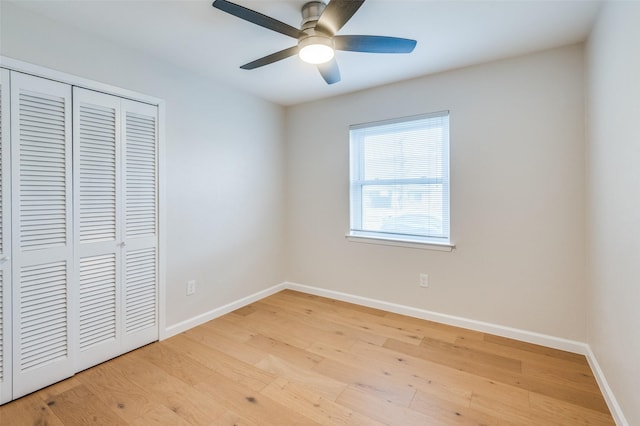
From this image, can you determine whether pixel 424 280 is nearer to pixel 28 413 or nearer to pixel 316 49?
pixel 316 49

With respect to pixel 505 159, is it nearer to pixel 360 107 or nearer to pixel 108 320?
pixel 360 107

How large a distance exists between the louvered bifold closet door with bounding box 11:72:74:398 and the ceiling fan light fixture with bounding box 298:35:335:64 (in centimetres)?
162

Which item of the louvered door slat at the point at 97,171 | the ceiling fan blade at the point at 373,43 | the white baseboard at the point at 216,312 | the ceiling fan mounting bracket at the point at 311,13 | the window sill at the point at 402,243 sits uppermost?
the ceiling fan mounting bracket at the point at 311,13

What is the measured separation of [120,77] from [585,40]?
3.48 metres

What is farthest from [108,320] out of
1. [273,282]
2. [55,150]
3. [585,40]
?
[585,40]

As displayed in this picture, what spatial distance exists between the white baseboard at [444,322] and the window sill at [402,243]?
0.63m

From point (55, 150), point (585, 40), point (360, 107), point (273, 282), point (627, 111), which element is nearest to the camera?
point (627, 111)

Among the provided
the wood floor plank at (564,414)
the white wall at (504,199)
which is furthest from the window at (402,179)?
the wood floor plank at (564,414)

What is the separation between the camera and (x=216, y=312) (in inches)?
118

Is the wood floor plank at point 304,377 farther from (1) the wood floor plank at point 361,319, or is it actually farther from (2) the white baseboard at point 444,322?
(2) the white baseboard at point 444,322

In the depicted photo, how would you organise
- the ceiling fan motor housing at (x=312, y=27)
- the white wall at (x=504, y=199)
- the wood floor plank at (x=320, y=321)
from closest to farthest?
the ceiling fan motor housing at (x=312, y=27) → the white wall at (x=504, y=199) → the wood floor plank at (x=320, y=321)

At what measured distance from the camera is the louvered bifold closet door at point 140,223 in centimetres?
231

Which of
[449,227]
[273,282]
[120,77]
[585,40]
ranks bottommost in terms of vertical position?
[273,282]

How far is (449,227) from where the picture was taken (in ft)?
9.14
